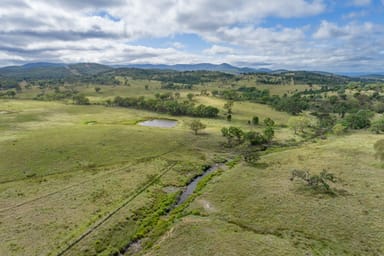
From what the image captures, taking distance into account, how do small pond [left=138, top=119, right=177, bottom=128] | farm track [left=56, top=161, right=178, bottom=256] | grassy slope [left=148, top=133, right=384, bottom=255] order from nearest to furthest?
1. grassy slope [left=148, top=133, right=384, bottom=255]
2. farm track [left=56, top=161, right=178, bottom=256]
3. small pond [left=138, top=119, right=177, bottom=128]

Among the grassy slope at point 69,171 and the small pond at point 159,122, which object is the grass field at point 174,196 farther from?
the small pond at point 159,122

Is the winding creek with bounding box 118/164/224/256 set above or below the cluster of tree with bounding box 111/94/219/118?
below

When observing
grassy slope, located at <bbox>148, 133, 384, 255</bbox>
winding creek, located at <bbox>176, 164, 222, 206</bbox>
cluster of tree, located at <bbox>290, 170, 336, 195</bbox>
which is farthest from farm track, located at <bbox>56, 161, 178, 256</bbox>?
cluster of tree, located at <bbox>290, 170, 336, 195</bbox>

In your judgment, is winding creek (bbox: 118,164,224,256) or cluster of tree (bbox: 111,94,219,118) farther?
cluster of tree (bbox: 111,94,219,118)

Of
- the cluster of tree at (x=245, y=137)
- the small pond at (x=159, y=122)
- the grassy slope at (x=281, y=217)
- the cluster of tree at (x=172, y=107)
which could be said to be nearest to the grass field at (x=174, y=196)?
the grassy slope at (x=281, y=217)

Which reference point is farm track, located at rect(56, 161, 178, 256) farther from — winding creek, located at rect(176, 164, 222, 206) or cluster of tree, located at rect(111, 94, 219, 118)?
cluster of tree, located at rect(111, 94, 219, 118)

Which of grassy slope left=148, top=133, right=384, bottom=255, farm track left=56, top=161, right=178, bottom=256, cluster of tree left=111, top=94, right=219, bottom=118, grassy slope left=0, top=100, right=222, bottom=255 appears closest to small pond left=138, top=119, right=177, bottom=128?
cluster of tree left=111, top=94, right=219, bottom=118

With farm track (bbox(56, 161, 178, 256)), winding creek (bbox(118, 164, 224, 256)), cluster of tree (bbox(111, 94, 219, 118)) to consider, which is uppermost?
cluster of tree (bbox(111, 94, 219, 118))

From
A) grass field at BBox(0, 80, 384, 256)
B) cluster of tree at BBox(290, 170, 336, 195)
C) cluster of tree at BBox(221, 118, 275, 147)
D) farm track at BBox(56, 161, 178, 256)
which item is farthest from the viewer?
cluster of tree at BBox(221, 118, 275, 147)

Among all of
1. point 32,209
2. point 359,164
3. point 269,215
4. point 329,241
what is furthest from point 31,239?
point 359,164
